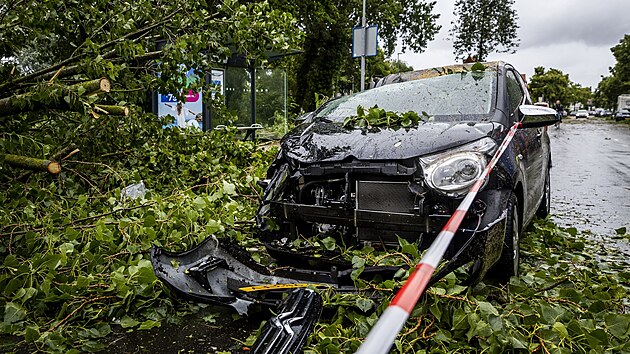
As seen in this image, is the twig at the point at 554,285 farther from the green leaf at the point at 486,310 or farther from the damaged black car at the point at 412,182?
the green leaf at the point at 486,310

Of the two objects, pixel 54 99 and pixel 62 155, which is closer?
pixel 54 99

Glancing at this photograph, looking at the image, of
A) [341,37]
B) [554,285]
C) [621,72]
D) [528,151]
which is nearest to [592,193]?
[528,151]

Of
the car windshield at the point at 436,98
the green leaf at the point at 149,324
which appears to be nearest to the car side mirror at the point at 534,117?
the car windshield at the point at 436,98

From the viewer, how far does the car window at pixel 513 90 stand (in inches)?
165

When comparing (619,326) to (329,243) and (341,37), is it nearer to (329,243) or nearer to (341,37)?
(329,243)

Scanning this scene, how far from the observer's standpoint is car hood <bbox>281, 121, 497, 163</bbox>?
3.15m

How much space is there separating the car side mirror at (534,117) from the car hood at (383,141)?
60cm

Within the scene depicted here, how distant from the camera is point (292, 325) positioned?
2.62 m

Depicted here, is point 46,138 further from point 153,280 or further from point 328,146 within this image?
point 328,146

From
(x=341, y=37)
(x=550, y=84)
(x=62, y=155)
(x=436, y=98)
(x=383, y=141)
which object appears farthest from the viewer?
(x=550, y=84)

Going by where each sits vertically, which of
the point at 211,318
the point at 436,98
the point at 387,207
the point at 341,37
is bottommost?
the point at 211,318

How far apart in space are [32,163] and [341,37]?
23745 millimetres

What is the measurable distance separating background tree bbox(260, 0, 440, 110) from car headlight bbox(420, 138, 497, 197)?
21128mm

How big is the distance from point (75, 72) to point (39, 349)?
264cm
